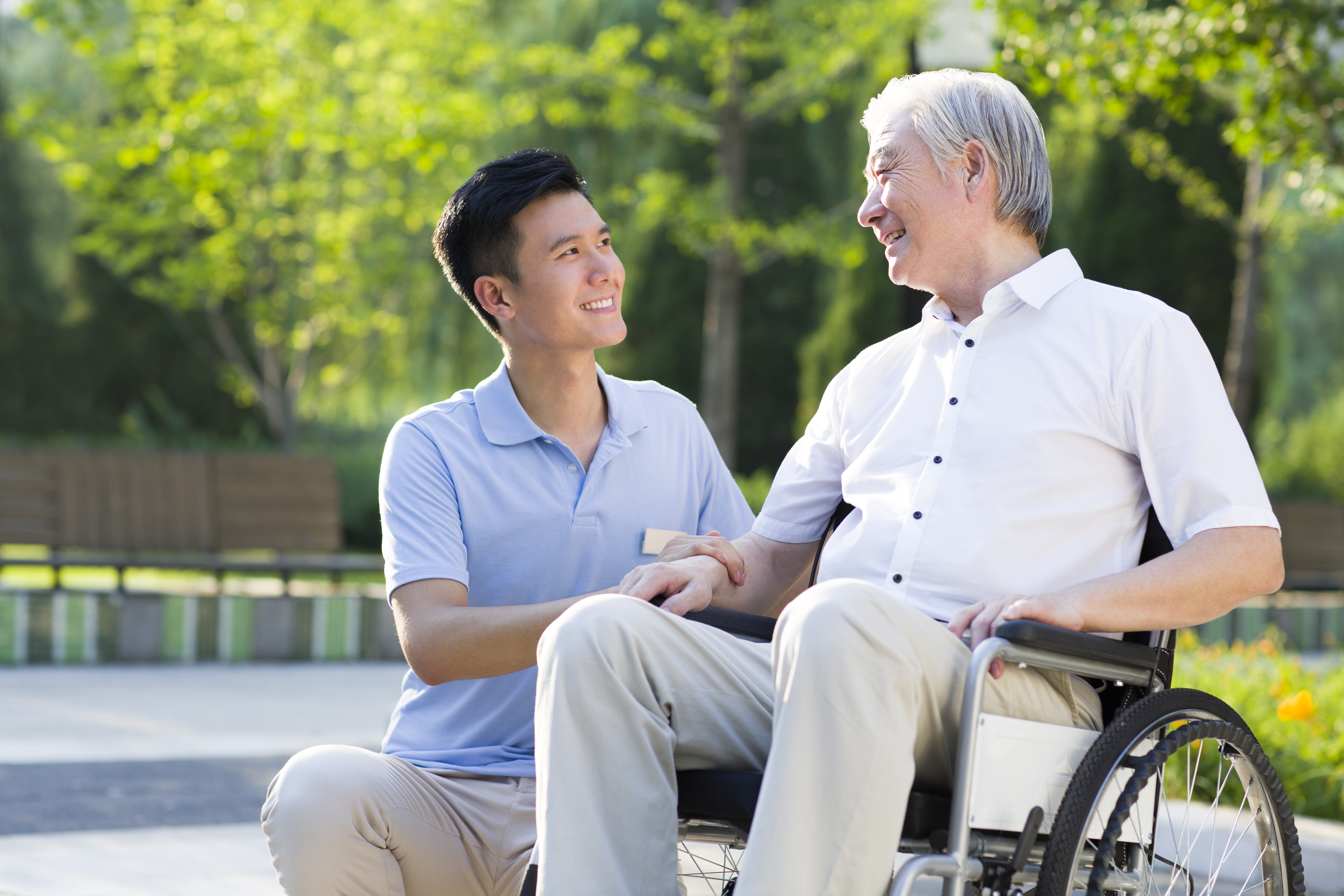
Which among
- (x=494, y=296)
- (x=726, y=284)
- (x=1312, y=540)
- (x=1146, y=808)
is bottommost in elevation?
(x=1312, y=540)

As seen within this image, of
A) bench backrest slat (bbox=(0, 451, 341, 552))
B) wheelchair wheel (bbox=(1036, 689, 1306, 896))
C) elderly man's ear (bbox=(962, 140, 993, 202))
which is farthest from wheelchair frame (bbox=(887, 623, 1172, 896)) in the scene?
bench backrest slat (bbox=(0, 451, 341, 552))

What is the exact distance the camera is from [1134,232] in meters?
14.4

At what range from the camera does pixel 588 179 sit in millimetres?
11930

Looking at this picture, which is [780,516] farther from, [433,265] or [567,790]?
[433,265]

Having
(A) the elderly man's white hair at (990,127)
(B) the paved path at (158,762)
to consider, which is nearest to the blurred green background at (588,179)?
(A) the elderly man's white hair at (990,127)

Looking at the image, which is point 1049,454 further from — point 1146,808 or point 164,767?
point 164,767

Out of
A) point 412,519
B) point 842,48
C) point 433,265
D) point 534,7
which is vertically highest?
point 534,7

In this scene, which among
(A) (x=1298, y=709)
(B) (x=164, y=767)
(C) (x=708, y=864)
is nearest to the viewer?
(C) (x=708, y=864)

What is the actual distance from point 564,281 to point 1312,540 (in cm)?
954

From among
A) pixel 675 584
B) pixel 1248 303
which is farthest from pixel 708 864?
pixel 1248 303

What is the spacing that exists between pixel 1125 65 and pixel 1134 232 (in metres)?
9.37

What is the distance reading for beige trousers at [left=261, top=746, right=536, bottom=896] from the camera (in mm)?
2178

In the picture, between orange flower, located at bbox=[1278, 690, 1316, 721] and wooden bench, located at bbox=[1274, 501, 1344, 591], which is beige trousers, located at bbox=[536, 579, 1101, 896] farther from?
wooden bench, located at bbox=[1274, 501, 1344, 591]

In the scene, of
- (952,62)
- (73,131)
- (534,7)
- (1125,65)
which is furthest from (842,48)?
(534,7)
